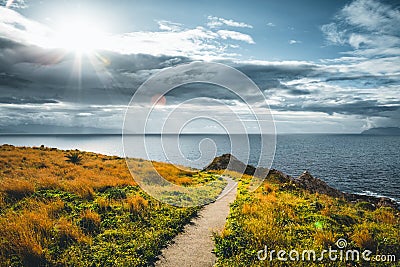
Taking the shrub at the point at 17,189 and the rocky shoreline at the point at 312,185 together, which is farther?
the rocky shoreline at the point at 312,185

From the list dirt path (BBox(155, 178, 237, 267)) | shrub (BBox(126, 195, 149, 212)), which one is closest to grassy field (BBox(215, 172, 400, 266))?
dirt path (BBox(155, 178, 237, 267))

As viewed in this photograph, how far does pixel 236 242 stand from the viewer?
1010 centimetres

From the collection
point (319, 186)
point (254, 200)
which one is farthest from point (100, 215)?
point (319, 186)

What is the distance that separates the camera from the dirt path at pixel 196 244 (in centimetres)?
900

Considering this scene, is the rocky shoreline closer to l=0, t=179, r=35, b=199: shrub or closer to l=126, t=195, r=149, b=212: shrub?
l=126, t=195, r=149, b=212: shrub

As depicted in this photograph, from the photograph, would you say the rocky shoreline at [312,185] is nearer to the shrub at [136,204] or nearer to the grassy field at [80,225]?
the shrub at [136,204]

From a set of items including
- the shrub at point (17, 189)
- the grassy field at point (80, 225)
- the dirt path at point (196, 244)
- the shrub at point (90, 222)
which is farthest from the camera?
the shrub at point (17, 189)

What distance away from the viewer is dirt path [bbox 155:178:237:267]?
29.5 feet

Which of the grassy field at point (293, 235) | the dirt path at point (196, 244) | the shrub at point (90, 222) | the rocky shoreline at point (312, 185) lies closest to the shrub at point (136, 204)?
the shrub at point (90, 222)

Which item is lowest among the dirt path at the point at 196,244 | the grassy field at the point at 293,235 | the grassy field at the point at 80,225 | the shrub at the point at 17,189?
the dirt path at the point at 196,244

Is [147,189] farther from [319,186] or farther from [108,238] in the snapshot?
[319,186]

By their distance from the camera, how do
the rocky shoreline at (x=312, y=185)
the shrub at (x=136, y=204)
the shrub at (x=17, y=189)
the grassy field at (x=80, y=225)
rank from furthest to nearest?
the rocky shoreline at (x=312, y=185) → the shrub at (x=17, y=189) → the shrub at (x=136, y=204) → the grassy field at (x=80, y=225)

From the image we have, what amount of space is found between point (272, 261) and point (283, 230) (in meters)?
3.04

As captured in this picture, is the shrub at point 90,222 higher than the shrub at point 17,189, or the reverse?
the shrub at point 17,189
